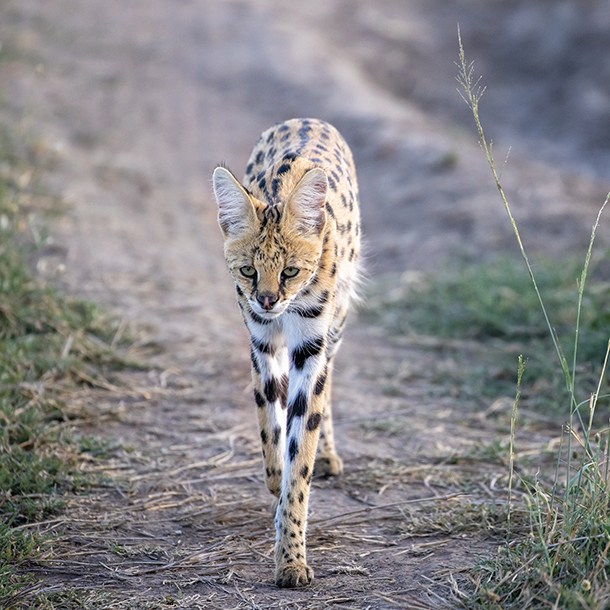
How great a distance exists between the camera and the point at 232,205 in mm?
3293

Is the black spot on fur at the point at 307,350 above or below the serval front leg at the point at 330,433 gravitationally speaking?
above

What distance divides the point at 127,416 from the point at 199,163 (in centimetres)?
781

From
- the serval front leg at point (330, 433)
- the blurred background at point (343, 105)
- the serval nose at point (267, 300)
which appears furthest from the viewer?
the blurred background at point (343, 105)

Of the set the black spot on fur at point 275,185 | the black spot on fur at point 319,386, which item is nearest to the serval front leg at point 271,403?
the black spot on fur at point 319,386

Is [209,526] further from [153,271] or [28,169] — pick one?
[28,169]

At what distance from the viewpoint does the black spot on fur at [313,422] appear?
3.38 m

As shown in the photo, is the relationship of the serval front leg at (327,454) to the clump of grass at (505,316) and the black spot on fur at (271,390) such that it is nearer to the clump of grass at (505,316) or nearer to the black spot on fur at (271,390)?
the black spot on fur at (271,390)

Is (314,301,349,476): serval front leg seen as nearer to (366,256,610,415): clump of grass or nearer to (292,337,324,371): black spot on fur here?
(292,337,324,371): black spot on fur

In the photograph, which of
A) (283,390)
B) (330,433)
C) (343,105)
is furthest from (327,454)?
(343,105)

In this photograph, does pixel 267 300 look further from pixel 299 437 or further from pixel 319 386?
pixel 299 437

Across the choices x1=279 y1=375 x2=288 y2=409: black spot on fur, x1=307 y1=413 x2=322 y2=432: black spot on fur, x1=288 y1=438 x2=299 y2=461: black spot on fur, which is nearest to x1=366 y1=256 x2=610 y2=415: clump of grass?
x1=279 y1=375 x2=288 y2=409: black spot on fur

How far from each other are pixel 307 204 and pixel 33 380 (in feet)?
8.32

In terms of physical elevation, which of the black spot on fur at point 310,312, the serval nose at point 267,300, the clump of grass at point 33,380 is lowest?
the clump of grass at point 33,380

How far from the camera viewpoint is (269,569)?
3197 millimetres
